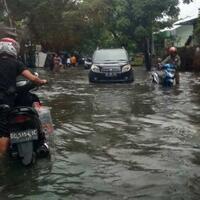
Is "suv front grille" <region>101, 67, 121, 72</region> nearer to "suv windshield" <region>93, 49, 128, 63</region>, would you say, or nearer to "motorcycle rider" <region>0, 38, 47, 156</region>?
"suv windshield" <region>93, 49, 128, 63</region>

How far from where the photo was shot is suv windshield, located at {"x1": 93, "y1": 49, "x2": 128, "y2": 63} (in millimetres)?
23703

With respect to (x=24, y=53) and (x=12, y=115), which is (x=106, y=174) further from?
(x=24, y=53)

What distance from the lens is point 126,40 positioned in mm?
46438

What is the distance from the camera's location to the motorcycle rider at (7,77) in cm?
713

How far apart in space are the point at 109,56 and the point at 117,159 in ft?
54.8

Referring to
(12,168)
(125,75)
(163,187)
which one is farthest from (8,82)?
(125,75)

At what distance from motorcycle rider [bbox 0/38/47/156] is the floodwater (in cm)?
47

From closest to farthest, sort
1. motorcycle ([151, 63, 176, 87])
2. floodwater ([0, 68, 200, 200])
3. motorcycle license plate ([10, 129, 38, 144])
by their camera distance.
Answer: floodwater ([0, 68, 200, 200]) < motorcycle license plate ([10, 129, 38, 144]) < motorcycle ([151, 63, 176, 87])

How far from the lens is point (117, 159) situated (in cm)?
749

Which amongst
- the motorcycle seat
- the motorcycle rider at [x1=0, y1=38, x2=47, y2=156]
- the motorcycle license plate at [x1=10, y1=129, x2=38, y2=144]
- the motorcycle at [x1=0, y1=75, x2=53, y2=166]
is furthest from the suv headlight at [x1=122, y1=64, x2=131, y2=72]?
the motorcycle license plate at [x1=10, y1=129, x2=38, y2=144]

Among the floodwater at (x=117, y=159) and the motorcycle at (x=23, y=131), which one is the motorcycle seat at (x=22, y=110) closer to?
the motorcycle at (x=23, y=131)

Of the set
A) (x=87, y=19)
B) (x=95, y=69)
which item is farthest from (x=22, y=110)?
(x=87, y=19)

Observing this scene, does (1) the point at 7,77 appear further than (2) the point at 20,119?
Yes

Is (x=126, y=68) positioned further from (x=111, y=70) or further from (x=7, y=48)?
(x=7, y=48)
